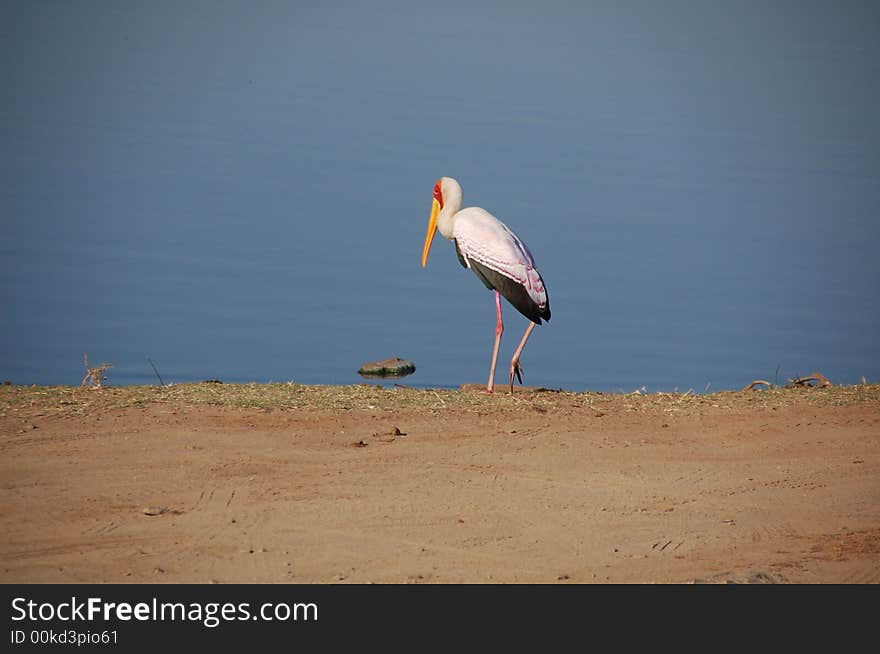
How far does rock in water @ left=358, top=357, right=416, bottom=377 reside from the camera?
12.2 m

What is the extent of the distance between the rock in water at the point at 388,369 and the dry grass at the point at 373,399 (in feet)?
9.90

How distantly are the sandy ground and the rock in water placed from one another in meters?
3.42

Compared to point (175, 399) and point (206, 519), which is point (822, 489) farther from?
point (175, 399)

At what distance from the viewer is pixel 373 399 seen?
27.5 feet

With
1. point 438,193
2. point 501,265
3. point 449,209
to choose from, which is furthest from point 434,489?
point 438,193

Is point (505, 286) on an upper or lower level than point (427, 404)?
upper

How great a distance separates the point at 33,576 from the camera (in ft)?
17.8

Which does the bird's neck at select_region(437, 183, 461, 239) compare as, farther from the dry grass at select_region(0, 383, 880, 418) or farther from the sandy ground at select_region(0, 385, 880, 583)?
the sandy ground at select_region(0, 385, 880, 583)

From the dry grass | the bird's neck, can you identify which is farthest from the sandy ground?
the bird's neck

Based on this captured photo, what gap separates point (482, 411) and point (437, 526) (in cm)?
206

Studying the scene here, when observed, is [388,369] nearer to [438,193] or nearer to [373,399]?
[438,193]

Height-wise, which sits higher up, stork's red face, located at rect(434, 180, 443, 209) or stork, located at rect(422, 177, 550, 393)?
stork's red face, located at rect(434, 180, 443, 209)
